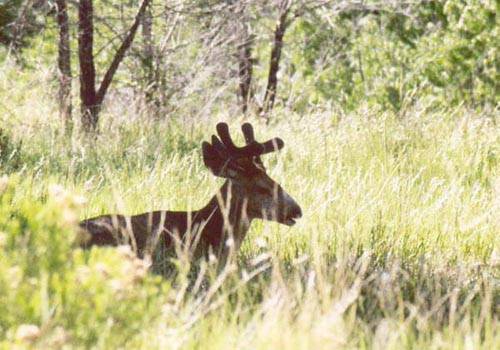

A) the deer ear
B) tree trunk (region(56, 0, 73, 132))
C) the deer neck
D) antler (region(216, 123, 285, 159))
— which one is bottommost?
the deer neck

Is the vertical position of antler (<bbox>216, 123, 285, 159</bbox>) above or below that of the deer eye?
above

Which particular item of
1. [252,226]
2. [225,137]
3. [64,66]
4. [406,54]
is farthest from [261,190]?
[406,54]

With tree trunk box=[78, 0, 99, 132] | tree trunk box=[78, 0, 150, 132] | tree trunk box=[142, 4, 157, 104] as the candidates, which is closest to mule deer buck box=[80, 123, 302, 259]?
tree trunk box=[78, 0, 150, 132]

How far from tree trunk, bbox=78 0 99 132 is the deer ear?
399 centimetres

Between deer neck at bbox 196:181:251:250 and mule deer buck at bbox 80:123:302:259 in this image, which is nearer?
mule deer buck at bbox 80:123:302:259

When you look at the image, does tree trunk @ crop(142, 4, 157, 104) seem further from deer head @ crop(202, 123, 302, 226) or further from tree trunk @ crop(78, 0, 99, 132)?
deer head @ crop(202, 123, 302, 226)

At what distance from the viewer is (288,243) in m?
6.37

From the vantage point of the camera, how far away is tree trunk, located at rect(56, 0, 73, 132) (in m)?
10.2

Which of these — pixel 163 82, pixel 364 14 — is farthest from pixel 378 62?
pixel 163 82

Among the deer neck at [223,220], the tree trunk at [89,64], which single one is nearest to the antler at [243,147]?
the deer neck at [223,220]

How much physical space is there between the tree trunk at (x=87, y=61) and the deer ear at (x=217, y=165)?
3989 millimetres

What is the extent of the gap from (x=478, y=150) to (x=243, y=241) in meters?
2.89

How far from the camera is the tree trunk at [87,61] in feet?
33.4

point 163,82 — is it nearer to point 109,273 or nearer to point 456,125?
point 456,125
